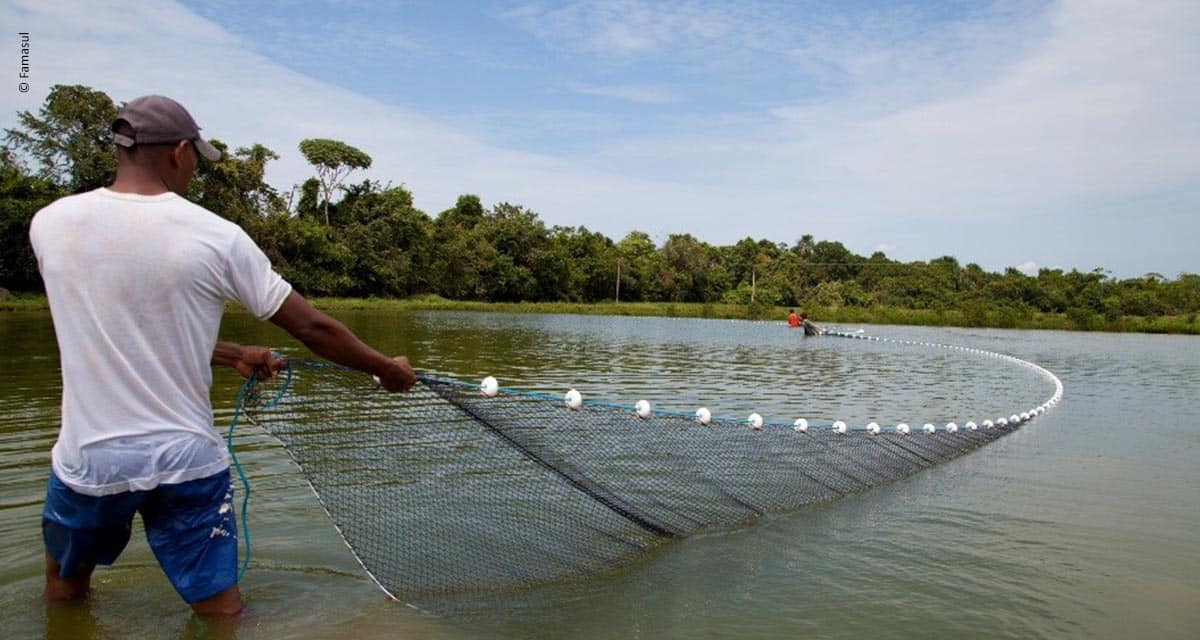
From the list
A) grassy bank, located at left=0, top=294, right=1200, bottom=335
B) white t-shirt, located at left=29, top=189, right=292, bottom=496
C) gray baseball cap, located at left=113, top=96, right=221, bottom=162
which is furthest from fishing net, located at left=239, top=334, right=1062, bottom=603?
grassy bank, located at left=0, top=294, right=1200, bottom=335

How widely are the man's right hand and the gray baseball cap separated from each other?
1.08 m

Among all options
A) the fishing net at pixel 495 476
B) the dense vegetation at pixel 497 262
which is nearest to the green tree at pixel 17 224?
the dense vegetation at pixel 497 262

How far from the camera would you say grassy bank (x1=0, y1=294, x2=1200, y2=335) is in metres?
53.7

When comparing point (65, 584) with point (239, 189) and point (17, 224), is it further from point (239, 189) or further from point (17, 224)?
point (239, 189)

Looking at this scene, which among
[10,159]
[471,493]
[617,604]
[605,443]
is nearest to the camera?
[617,604]

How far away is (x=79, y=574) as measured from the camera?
3.28 meters

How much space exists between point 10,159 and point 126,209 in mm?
50358

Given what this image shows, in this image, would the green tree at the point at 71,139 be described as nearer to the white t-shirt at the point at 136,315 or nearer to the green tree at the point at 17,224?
the green tree at the point at 17,224

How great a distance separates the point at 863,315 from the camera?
59.2 meters

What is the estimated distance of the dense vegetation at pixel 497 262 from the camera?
143ft

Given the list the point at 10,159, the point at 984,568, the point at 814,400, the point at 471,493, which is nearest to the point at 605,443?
the point at 471,493

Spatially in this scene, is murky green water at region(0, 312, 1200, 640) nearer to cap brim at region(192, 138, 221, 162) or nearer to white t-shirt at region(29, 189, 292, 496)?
white t-shirt at region(29, 189, 292, 496)

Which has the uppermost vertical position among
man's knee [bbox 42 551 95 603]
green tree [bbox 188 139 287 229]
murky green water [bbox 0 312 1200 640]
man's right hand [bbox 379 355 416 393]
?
green tree [bbox 188 139 287 229]

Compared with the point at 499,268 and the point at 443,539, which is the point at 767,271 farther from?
the point at 443,539
